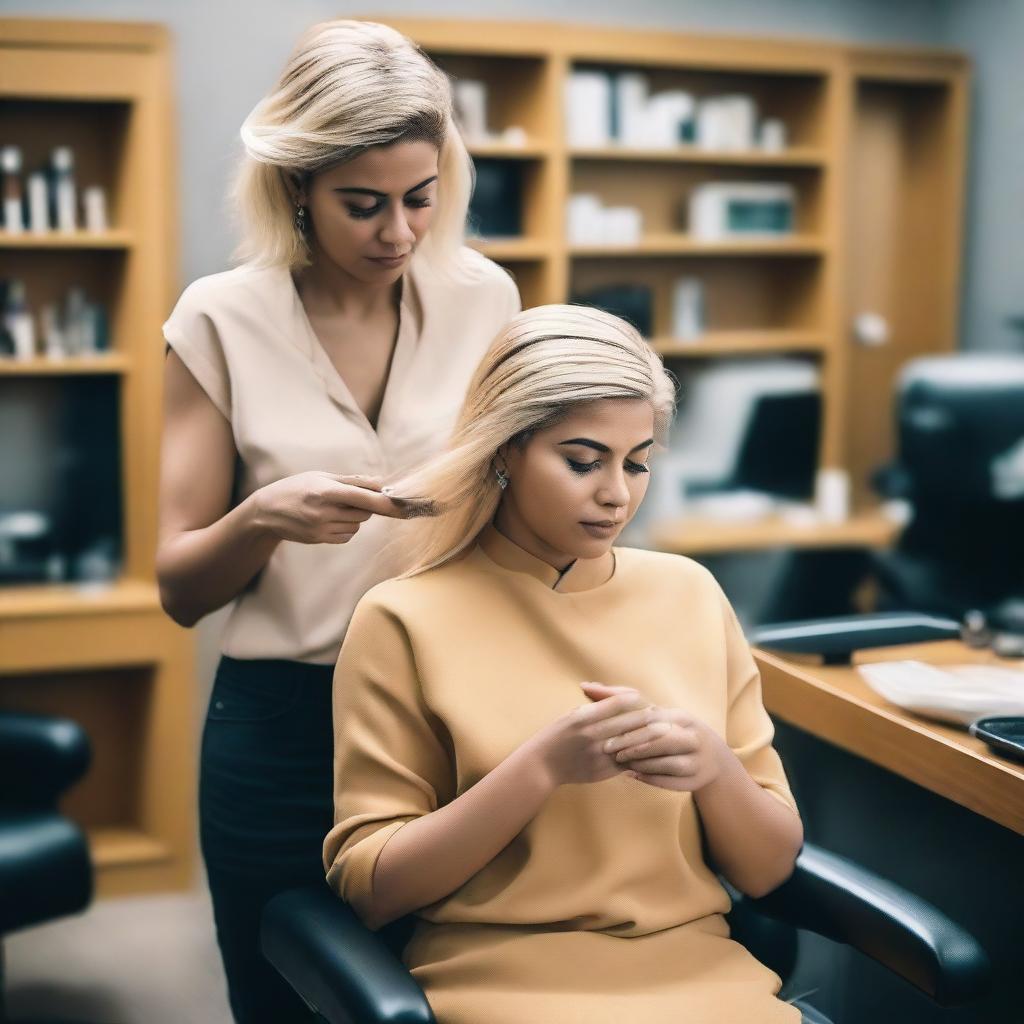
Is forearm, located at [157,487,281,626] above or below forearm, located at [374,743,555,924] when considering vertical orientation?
above

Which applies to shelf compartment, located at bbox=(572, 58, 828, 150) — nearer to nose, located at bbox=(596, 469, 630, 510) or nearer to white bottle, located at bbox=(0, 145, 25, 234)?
white bottle, located at bbox=(0, 145, 25, 234)

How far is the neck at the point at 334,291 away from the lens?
5.10 ft

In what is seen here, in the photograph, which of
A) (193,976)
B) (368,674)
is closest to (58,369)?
(193,976)

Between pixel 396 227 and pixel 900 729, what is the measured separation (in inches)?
32.8

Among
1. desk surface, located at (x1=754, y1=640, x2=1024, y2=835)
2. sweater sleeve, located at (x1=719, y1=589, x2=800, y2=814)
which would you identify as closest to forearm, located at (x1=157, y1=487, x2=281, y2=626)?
sweater sleeve, located at (x1=719, y1=589, x2=800, y2=814)

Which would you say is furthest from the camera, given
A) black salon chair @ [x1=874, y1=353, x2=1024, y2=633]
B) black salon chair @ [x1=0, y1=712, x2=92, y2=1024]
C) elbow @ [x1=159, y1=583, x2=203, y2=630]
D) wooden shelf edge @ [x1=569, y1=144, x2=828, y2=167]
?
wooden shelf edge @ [x1=569, y1=144, x2=828, y2=167]

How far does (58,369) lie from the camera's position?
3.47 m

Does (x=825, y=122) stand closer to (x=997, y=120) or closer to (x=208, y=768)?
(x=997, y=120)

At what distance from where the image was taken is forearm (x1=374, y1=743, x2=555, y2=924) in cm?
125

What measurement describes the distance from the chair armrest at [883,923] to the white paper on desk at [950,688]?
0.81 ft

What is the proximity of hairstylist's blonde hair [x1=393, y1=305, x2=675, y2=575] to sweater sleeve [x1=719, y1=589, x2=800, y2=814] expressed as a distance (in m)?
0.25

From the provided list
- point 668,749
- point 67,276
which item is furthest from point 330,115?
point 67,276

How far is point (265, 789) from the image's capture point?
1534mm

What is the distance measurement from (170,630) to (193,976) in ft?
2.83
